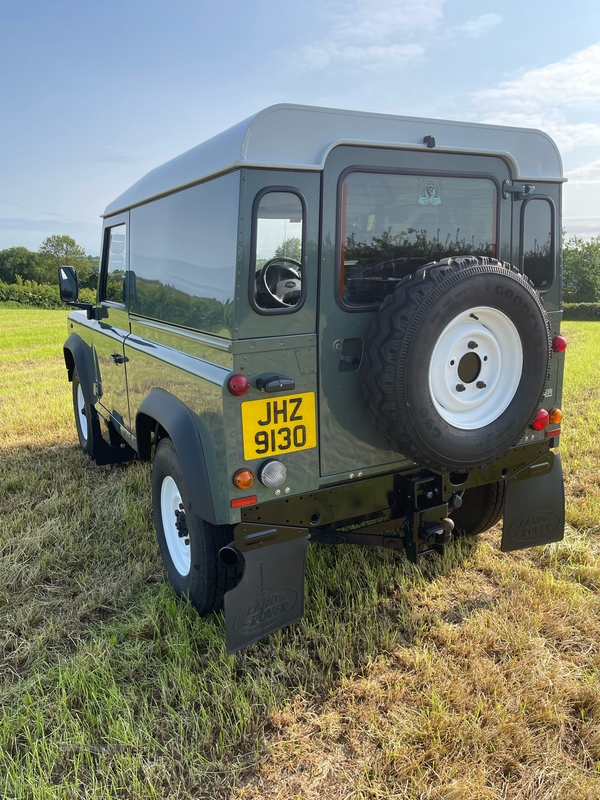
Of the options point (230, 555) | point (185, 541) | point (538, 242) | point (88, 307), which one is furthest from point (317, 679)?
point (88, 307)

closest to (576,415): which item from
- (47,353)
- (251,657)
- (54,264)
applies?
(251,657)

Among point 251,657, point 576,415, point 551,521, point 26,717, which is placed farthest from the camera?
point 576,415

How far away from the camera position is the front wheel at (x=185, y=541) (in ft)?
9.24

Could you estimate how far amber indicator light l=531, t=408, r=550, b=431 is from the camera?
321cm

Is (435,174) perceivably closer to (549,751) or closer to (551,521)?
(551,521)

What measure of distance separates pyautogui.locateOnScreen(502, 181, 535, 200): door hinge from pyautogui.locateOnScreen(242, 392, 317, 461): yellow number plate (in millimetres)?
1479

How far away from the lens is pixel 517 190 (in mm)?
2961

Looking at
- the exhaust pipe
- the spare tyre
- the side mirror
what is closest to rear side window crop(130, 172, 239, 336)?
the spare tyre

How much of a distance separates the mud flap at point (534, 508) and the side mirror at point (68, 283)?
3.37 meters

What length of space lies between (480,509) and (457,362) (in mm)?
1515

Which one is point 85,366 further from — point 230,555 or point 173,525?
point 230,555

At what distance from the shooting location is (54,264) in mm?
65562

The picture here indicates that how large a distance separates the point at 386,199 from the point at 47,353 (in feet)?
39.8

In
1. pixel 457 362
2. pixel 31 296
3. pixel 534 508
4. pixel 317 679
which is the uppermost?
pixel 31 296
